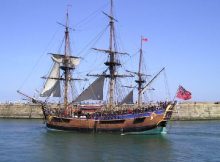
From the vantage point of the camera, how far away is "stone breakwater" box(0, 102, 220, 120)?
303 feet

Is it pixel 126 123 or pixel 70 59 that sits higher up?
pixel 70 59

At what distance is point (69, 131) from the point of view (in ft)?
198

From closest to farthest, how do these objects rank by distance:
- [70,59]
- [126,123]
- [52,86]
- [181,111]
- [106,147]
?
[106,147] → [126,123] → [52,86] → [70,59] → [181,111]

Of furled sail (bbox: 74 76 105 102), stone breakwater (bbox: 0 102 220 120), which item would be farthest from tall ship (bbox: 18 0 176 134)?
stone breakwater (bbox: 0 102 220 120)

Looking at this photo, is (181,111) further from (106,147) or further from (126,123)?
(106,147)

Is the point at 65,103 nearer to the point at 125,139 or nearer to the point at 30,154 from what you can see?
the point at 125,139

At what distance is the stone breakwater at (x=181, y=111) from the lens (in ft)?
303

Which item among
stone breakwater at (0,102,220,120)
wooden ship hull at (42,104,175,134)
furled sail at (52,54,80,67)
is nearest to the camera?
wooden ship hull at (42,104,175,134)

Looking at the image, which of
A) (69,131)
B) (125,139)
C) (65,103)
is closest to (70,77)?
(65,103)

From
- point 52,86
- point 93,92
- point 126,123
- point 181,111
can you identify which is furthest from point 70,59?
point 181,111

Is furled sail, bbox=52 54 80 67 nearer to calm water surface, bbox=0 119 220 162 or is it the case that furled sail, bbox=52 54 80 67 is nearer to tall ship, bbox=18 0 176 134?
tall ship, bbox=18 0 176 134

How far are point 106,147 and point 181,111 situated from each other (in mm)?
51675

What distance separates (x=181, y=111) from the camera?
92875 mm

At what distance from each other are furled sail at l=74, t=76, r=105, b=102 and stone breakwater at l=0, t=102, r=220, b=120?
31.1m
